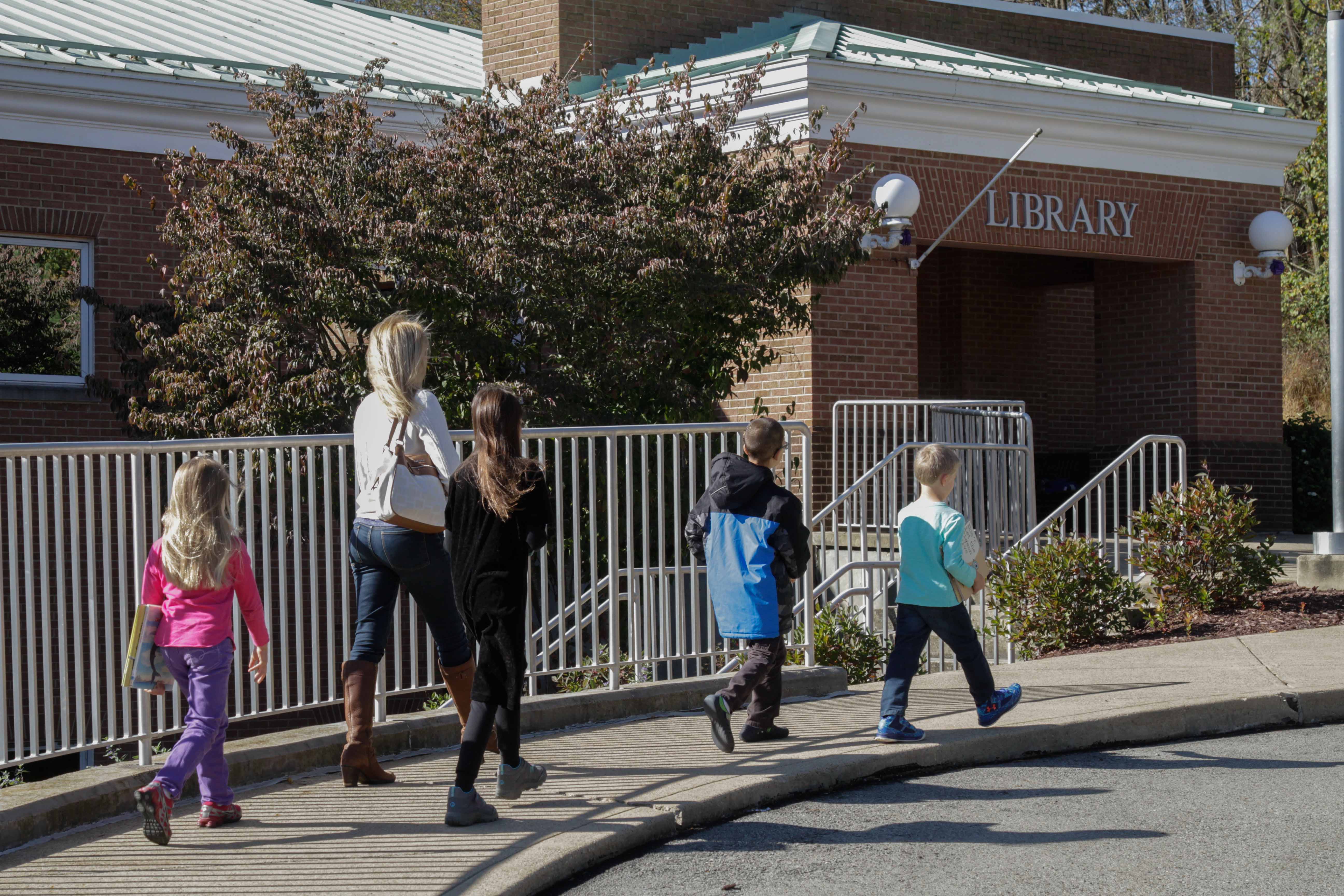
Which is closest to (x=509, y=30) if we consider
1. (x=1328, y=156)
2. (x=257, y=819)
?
(x=1328, y=156)

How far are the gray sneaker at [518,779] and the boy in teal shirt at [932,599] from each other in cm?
181

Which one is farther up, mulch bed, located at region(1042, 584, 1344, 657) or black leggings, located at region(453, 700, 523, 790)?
black leggings, located at region(453, 700, 523, 790)

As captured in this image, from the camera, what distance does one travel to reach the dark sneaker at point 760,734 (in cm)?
681

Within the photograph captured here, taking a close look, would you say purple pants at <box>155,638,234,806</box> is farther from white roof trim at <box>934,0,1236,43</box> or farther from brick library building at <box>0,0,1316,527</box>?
white roof trim at <box>934,0,1236,43</box>

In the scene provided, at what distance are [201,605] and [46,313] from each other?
10147 millimetres

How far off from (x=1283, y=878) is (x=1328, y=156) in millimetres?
8321

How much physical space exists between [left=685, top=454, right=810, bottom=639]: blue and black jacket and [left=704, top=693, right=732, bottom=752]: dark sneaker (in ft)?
0.98

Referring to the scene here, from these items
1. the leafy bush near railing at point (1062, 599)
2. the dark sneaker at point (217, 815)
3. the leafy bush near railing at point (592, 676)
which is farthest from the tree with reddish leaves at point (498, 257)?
the dark sneaker at point (217, 815)

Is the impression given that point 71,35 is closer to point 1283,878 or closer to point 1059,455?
point 1059,455

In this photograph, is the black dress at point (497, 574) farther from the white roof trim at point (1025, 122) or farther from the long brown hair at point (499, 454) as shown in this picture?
the white roof trim at point (1025, 122)

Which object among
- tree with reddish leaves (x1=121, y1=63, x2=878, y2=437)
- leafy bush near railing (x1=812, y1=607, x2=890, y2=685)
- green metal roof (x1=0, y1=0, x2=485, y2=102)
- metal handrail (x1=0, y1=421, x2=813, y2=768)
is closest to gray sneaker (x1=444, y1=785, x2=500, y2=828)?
metal handrail (x1=0, y1=421, x2=813, y2=768)

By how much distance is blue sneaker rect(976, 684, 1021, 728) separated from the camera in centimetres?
686

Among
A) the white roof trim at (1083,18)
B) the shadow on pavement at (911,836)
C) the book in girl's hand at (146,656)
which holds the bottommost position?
the shadow on pavement at (911,836)

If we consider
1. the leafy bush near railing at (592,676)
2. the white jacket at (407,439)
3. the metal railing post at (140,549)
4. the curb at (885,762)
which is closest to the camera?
A: the curb at (885,762)
